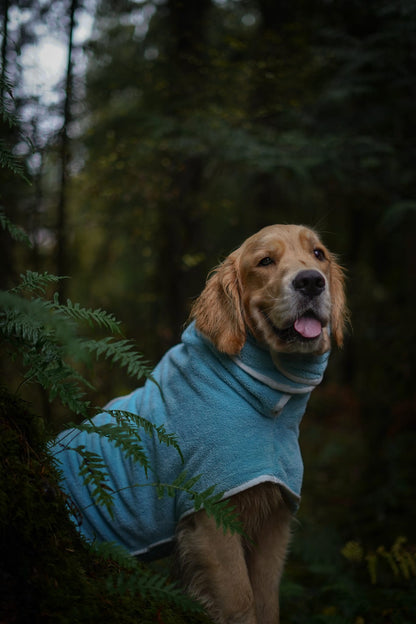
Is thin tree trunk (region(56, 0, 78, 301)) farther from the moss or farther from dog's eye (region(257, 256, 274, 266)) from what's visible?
the moss

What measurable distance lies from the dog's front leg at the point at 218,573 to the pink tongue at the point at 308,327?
3.75 feet

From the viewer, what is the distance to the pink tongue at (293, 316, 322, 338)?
2812 millimetres

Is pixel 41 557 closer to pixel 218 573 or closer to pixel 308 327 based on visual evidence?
pixel 218 573

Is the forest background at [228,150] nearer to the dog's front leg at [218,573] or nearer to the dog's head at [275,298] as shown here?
the dog's head at [275,298]

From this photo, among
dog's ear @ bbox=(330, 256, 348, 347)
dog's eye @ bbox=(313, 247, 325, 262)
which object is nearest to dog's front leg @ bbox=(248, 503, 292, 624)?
dog's ear @ bbox=(330, 256, 348, 347)

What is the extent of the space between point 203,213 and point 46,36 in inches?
99.4

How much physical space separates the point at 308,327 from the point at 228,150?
289cm

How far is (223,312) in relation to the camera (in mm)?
2934

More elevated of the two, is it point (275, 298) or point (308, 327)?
point (275, 298)

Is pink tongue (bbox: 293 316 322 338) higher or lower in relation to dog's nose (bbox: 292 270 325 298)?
lower

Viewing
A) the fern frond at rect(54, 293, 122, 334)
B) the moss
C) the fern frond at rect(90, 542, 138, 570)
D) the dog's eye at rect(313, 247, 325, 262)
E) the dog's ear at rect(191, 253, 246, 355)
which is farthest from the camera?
the dog's eye at rect(313, 247, 325, 262)

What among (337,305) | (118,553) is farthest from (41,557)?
(337,305)

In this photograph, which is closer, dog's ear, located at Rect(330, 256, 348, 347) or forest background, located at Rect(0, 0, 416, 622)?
dog's ear, located at Rect(330, 256, 348, 347)

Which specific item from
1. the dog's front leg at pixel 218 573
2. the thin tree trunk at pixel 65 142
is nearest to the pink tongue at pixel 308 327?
the dog's front leg at pixel 218 573
